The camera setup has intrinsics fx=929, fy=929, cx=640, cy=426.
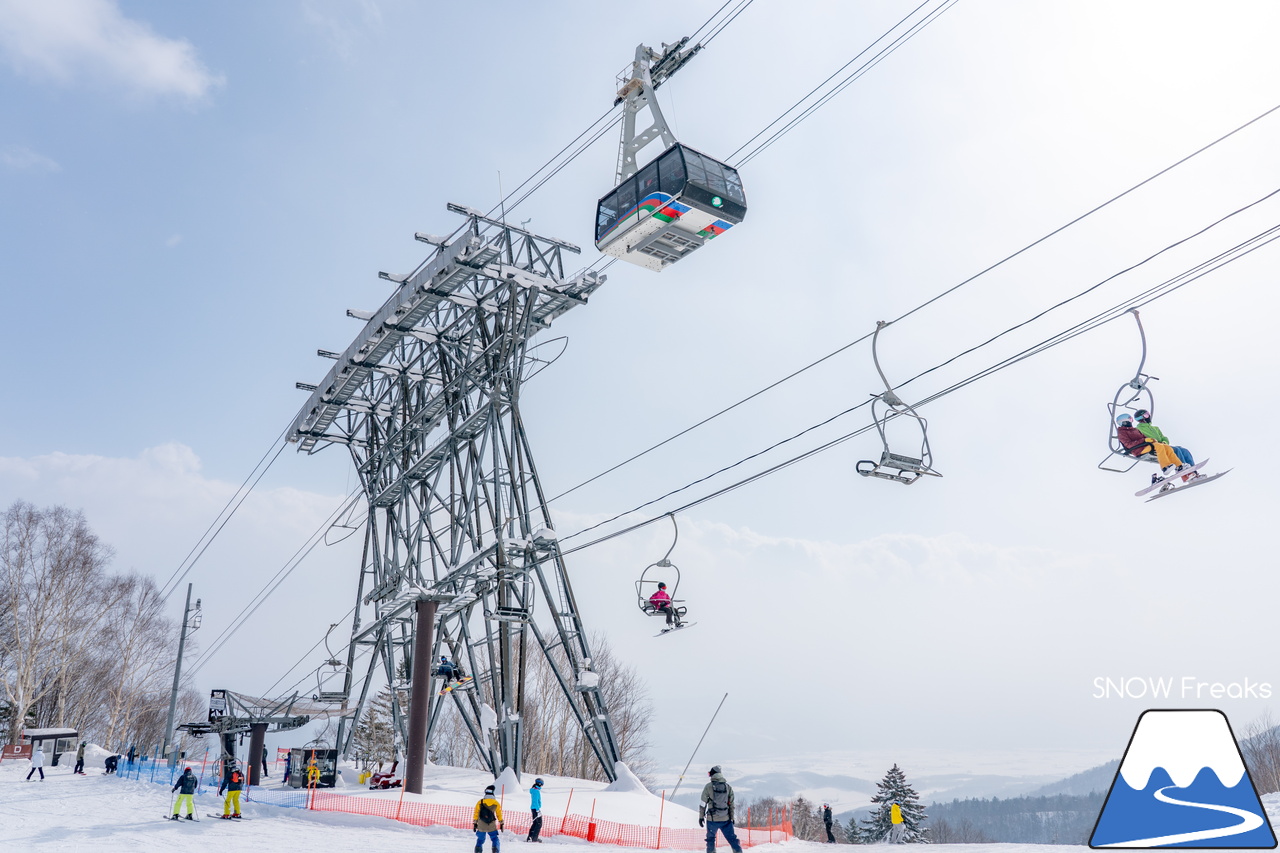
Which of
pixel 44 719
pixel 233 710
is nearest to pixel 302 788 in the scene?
pixel 233 710

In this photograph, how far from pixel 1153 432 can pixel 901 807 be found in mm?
47399

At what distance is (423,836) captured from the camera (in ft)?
60.1

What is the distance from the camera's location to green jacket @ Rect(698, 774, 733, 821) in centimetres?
1356

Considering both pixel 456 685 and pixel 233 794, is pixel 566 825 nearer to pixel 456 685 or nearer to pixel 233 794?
pixel 233 794

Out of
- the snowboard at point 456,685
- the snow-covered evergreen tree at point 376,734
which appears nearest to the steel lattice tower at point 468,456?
the snowboard at point 456,685

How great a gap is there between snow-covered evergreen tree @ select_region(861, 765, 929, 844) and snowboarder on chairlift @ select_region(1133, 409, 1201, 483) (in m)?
44.1

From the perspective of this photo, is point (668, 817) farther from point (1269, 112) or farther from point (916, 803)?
point (916, 803)

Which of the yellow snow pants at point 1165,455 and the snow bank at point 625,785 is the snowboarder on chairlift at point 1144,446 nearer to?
the yellow snow pants at point 1165,455

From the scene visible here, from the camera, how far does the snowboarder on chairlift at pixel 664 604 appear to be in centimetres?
2158

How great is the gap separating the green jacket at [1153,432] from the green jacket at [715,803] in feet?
26.1

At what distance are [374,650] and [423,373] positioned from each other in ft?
34.7

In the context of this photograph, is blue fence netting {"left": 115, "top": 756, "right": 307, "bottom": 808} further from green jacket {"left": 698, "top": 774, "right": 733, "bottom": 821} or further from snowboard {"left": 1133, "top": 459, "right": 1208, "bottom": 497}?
snowboard {"left": 1133, "top": 459, "right": 1208, "bottom": 497}

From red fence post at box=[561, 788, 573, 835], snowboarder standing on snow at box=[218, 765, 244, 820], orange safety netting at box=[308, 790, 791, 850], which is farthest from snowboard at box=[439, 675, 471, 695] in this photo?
snowboarder standing on snow at box=[218, 765, 244, 820]

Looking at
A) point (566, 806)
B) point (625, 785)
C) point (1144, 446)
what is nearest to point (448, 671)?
point (625, 785)
